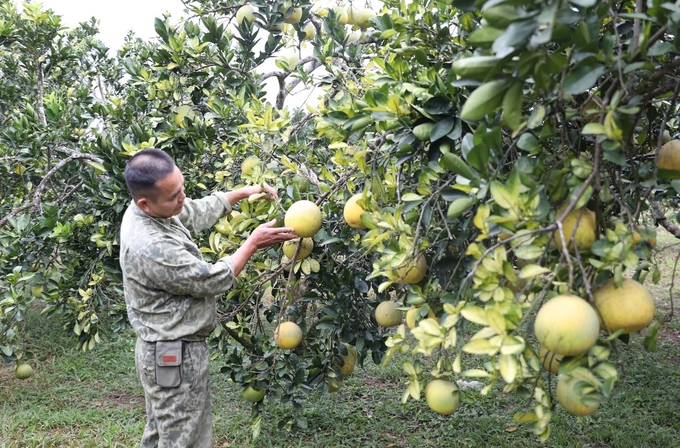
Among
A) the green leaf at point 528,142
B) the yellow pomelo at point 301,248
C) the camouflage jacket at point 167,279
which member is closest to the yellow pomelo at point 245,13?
the camouflage jacket at point 167,279

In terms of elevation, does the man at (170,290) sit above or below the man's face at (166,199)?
below

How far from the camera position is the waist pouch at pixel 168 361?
2.15m

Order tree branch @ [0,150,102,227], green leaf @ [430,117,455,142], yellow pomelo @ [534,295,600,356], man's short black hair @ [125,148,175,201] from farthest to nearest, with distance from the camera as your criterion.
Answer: tree branch @ [0,150,102,227] < man's short black hair @ [125,148,175,201] < green leaf @ [430,117,455,142] < yellow pomelo @ [534,295,600,356]

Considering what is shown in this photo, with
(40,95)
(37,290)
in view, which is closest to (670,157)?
(37,290)

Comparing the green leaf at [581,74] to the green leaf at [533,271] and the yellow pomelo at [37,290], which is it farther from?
the yellow pomelo at [37,290]

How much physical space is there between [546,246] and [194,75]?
7.87ft

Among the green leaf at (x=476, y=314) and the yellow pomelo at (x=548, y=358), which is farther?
the yellow pomelo at (x=548, y=358)

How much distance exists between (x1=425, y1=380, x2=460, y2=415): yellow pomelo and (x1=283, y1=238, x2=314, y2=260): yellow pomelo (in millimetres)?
760

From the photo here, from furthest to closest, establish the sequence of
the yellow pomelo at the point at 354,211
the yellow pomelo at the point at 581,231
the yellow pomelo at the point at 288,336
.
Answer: the yellow pomelo at the point at 288,336 < the yellow pomelo at the point at 354,211 < the yellow pomelo at the point at 581,231

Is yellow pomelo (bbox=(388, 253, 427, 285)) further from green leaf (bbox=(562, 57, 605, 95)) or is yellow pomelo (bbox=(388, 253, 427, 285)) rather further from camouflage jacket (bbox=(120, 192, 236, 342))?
camouflage jacket (bbox=(120, 192, 236, 342))

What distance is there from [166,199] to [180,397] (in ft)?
2.63

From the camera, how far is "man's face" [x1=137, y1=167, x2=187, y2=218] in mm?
2051

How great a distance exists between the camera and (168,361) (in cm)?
215

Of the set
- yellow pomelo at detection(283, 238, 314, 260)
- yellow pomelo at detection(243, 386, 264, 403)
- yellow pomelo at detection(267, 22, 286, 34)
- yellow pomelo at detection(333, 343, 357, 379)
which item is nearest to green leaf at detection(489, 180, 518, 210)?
yellow pomelo at detection(283, 238, 314, 260)
